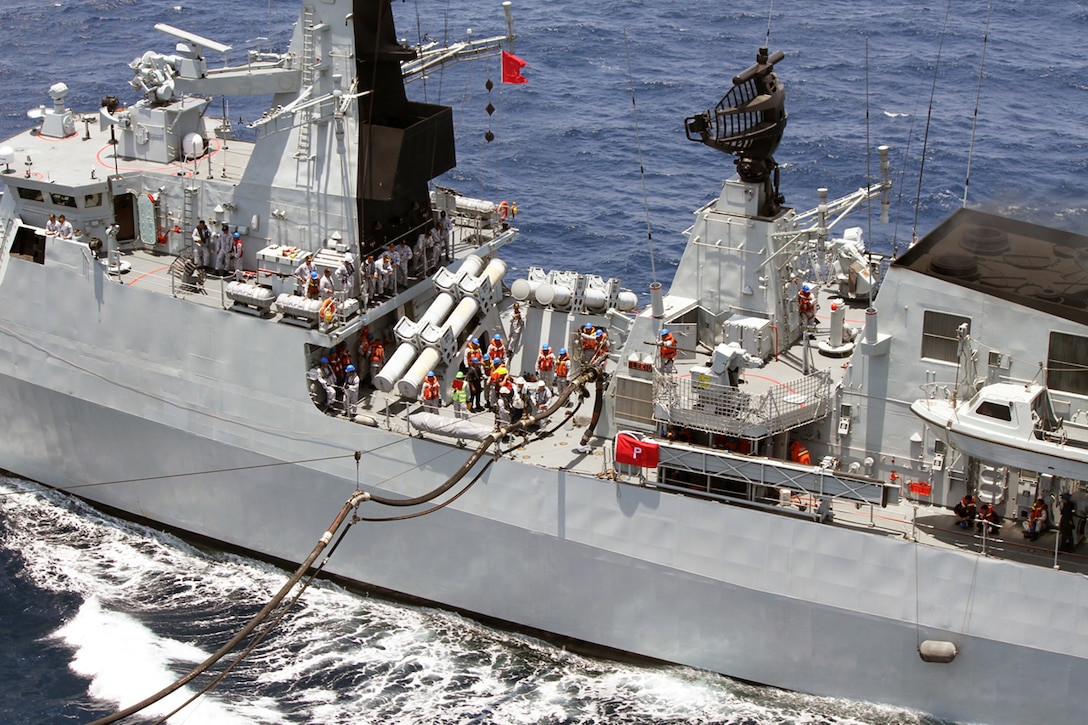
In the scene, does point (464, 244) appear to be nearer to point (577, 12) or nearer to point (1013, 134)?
point (1013, 134)

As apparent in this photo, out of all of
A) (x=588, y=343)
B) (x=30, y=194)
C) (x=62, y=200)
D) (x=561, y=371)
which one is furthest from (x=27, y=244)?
(x=588, y=343)

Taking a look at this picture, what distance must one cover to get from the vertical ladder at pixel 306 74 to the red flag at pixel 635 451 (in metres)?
7.74

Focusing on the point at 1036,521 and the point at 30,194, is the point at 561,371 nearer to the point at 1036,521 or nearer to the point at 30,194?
the point at 1036,521

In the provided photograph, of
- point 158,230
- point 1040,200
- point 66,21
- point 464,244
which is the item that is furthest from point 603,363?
point 66,21

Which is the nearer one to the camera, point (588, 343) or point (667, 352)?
point (667, 352)

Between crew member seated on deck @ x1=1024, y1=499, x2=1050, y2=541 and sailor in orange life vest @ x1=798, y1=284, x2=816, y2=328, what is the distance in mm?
4632

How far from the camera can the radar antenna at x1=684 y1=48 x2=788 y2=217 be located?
66.0 feet

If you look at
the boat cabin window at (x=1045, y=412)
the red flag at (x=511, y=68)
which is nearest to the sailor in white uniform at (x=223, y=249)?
the red flag at (x=511, y=68)

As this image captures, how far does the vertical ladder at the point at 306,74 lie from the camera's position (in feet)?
73.4

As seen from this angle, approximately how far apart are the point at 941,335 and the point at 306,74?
37.3 feet

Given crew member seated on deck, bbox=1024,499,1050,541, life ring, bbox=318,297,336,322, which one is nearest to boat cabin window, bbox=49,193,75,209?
life ring, bbox=318,297,336,322

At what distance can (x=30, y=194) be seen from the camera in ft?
80.8

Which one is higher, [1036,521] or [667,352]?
[667,352]

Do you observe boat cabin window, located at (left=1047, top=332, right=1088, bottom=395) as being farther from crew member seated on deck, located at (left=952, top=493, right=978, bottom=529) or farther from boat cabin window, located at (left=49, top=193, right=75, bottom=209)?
boat cabin window, located at (left=49, top=193, right=75, bottom=209)
